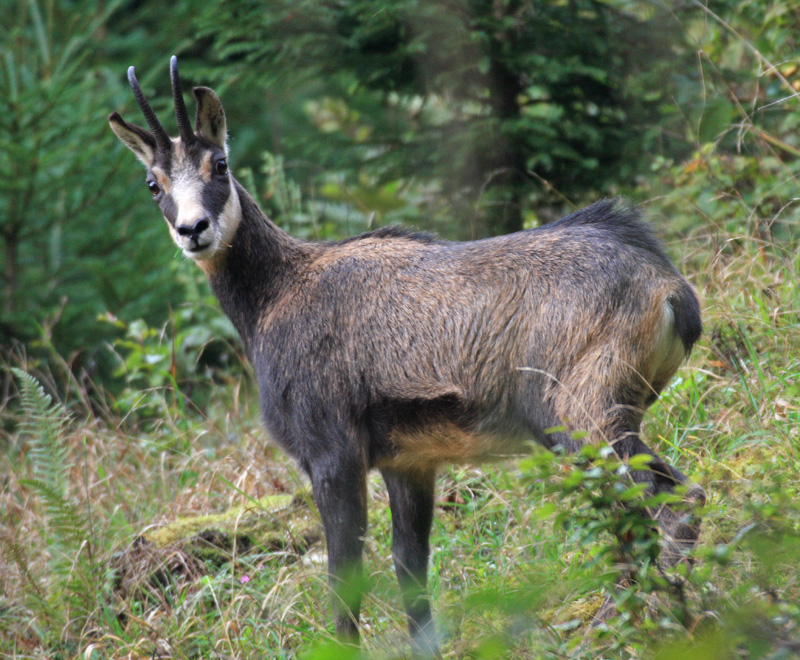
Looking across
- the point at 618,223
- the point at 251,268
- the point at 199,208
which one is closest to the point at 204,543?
the point at 251,268

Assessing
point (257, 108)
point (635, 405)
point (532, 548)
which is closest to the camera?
point (635, 405)

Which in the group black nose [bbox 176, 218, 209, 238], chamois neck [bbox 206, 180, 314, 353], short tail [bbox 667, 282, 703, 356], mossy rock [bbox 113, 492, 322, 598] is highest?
black nose [bbox 176, 218, 209, 238]

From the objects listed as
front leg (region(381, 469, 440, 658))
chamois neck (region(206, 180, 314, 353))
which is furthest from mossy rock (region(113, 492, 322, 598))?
chamois neck (region(206, 180, 314, 353))

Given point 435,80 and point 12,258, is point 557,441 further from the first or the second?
point 12,258

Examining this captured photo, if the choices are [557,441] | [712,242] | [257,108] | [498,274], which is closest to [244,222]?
[498,274]

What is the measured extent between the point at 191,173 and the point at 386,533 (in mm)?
2449

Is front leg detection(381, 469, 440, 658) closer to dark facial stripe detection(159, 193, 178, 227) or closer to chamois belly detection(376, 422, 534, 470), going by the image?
chamois belly detection(376, 422, 534, 470)

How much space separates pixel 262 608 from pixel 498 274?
1.99 m

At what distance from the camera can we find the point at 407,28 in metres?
6.20

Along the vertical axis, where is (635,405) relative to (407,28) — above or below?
below

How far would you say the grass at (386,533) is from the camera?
335cm

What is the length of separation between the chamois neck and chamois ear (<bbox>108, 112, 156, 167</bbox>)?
49 cm

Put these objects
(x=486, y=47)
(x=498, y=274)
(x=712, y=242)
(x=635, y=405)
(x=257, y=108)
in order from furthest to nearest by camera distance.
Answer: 1. (x=257, y=108)
2. (x=486, y=47)
3. (x=712, y=242)
4. (x=498, y=274)
5. (x=635, y=405)

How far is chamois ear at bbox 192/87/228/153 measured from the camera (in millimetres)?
4370
